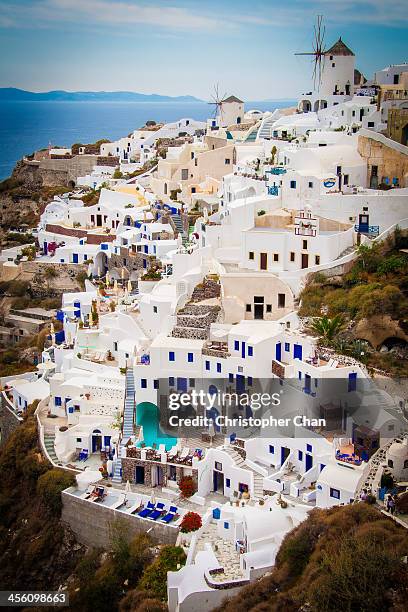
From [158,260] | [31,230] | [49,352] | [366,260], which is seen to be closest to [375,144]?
[366,260]

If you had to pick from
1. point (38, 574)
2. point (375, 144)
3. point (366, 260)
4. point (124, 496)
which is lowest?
point (38, 574)

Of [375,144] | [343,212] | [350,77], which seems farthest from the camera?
[350,77]

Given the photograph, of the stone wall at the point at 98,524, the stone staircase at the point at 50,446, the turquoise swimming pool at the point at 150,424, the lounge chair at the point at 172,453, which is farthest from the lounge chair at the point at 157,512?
the stone staircase at the point at 50,446

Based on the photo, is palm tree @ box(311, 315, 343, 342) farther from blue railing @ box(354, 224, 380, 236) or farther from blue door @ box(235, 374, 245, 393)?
blue railing @ box(354, 224, 380, 236)

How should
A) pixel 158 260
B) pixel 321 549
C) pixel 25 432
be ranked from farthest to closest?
pixel 158 260, pixel 25 432, pixel 321 549

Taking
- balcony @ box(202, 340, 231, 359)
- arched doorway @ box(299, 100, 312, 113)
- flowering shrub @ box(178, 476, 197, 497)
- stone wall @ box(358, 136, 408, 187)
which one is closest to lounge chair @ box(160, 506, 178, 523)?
flowering shrub @ box(178, 476, 197, 497)

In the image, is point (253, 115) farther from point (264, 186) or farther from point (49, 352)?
point (49, 352)

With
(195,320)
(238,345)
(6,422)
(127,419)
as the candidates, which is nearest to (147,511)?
(127,419)
